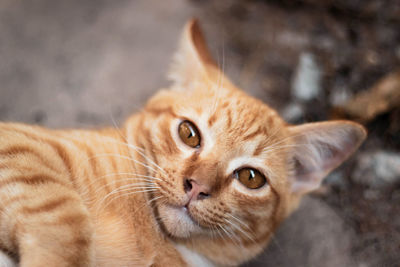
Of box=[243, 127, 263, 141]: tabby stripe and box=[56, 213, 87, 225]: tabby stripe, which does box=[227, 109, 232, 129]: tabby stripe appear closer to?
box=[243, 127, 263, 141]: tabby stripe

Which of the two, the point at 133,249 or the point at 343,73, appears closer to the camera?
the point at 133,249

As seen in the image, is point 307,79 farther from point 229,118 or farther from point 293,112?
point 229,118

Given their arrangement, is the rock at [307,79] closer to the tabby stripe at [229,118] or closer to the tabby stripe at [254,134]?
the tabby stripe at [254,134]

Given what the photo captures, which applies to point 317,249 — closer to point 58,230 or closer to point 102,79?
point 58,230

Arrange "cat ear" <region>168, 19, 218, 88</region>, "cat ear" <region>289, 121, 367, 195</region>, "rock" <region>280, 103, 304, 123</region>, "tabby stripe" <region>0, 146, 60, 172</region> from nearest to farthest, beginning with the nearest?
"tabby stripe" <region>0, 146, 60, 172</region>, "cat ear" <region>289, 121, 367, 195</region>, "cat ear" <region>168, 19, 218, 88</region>, "rock" <region>280, 103, 304, 123</region>

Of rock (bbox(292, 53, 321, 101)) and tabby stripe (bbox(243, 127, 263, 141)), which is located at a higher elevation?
rock (bbox(292, 53, 321, 101))

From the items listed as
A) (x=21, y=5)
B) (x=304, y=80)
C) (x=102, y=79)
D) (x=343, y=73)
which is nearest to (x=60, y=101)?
(x=102, y=79)

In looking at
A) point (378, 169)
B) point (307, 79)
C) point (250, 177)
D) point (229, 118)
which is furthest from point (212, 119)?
point (307, 79)

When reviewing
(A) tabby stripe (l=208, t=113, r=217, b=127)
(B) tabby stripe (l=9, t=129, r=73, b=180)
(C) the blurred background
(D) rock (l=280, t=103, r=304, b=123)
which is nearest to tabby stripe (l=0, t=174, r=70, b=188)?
(B) tabby stripe (l=9, t=129, r=73, b=180)
